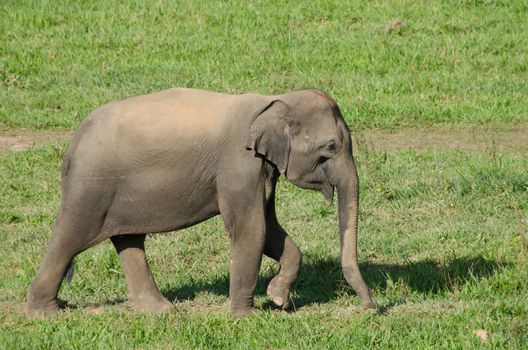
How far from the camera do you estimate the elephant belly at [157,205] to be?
855 centimetres

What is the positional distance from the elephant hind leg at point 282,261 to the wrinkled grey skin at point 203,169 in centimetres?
24

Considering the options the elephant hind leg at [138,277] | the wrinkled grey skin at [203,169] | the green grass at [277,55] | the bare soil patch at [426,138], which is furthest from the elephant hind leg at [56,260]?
the green grass at [277,55]

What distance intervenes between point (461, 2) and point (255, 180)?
980 cm

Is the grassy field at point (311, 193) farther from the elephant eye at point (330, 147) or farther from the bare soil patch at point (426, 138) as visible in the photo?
the elephant eye at point (330, 147)

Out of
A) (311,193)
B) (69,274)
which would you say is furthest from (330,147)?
(311,193)

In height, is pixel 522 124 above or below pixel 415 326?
below

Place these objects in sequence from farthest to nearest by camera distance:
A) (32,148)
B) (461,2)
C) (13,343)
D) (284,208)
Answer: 1. (461,2)
2. (32,148)
3. (284,208)
4. (13,343)

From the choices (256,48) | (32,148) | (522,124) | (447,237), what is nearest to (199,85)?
(256,48)

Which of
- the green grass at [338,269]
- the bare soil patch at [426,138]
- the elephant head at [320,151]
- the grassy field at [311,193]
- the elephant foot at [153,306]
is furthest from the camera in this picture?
the bare soil patch at [426,138]

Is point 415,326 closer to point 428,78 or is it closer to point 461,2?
point 428,78

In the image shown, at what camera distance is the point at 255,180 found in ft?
27.6

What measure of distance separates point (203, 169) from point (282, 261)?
3.05ft

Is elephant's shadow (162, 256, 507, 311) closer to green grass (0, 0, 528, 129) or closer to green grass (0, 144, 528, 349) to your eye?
green grass (0, 144, 528, 349)

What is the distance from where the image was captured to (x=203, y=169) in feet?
27.9
